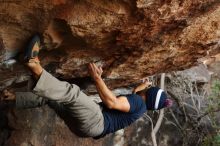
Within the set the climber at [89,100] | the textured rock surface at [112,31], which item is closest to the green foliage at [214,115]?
the textured rock surface at [112,31]

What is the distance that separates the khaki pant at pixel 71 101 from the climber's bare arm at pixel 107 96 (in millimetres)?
130

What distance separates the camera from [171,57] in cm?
489

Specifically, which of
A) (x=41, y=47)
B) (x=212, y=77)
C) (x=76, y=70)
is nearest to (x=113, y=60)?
(x=76, y=70)

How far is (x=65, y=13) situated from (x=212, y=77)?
7805 millimetres

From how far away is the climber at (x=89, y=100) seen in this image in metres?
3.62

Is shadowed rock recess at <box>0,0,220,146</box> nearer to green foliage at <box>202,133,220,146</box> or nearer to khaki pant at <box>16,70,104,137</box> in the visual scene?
khaki pant at <box>16,70,104,137</box>

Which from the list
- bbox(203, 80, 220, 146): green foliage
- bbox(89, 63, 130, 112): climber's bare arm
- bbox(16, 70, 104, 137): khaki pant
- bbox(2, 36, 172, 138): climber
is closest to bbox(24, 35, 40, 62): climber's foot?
bbox(2, 36, 172, 138): climber

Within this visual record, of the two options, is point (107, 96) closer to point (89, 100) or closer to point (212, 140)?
point (89, 100)

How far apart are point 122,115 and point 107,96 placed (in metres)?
0.50

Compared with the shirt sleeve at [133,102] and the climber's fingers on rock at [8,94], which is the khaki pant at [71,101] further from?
the shirt sleeve at [133,102]

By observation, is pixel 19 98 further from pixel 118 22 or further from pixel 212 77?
pixel 212 77

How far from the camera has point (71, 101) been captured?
3.82 meters

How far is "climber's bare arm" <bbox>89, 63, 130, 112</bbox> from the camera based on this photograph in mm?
3990

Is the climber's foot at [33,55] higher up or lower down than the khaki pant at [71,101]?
higher up
